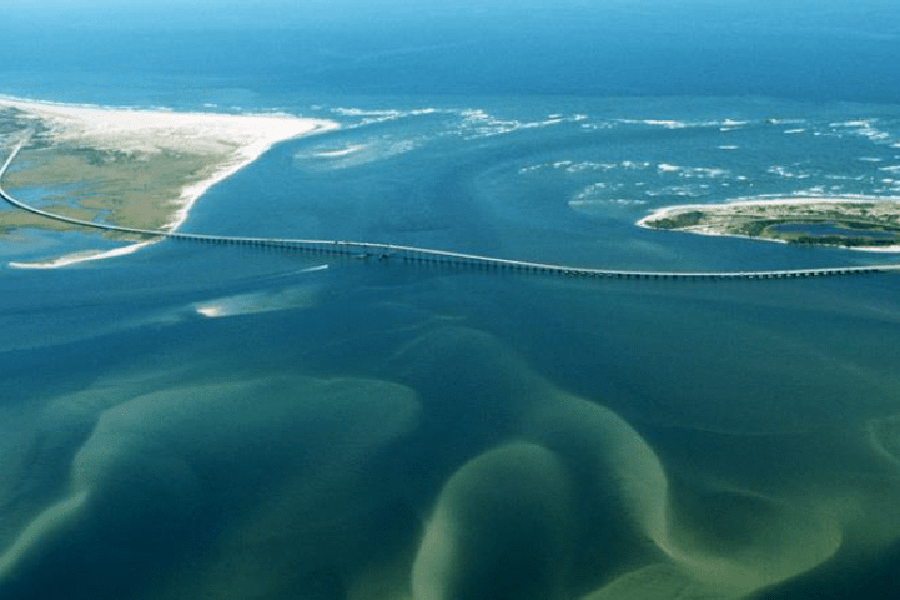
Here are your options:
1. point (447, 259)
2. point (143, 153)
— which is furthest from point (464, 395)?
point (143, 153)

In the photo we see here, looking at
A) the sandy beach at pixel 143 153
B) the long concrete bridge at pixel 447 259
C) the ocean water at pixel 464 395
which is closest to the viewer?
the ocean water at pixel 464 395

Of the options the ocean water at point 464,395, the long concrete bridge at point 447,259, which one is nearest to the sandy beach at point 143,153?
the ocean water at point 464,395

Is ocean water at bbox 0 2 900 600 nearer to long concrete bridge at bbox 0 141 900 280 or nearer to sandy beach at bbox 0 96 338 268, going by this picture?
long concrete bridge at bbox 0 141 900 280

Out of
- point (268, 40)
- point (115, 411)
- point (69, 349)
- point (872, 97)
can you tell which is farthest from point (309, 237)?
point (268, 40)

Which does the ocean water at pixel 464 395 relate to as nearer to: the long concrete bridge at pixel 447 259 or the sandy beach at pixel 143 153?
the long concrete bridge at pixel 447 259

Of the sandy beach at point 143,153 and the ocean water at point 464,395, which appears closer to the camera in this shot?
the ocean water at point 464,395

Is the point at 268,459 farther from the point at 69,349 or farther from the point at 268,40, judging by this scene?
the point at 268,40

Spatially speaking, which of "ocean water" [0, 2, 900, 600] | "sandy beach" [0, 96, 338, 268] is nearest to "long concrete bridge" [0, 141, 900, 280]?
"ocean water" [0, 2, 900, 600]
